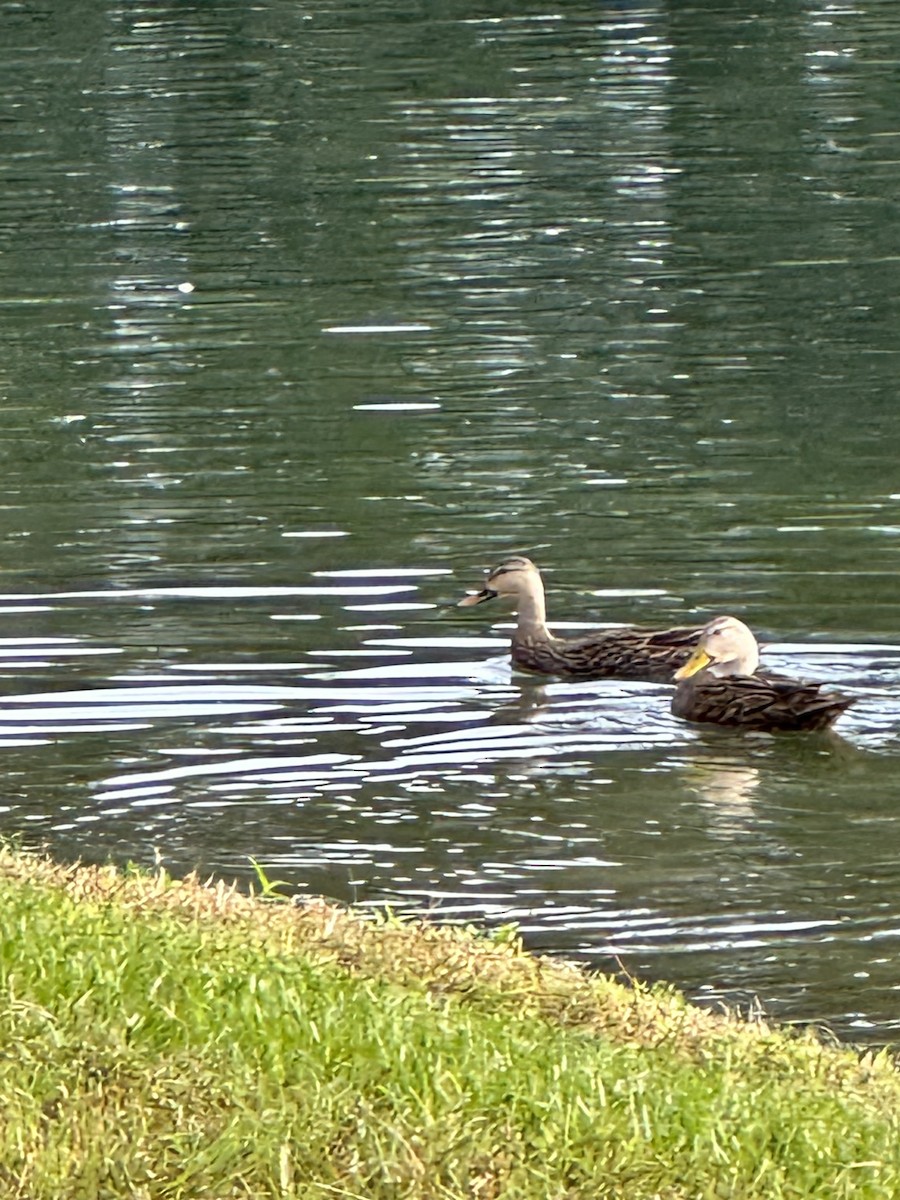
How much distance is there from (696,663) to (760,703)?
35 centimetres

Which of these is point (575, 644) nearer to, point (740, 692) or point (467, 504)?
point (740, 692)

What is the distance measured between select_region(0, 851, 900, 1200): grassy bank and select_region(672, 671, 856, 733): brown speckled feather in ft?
13.5

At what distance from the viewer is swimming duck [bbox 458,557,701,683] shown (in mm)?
12898

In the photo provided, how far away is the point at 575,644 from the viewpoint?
1334 cm

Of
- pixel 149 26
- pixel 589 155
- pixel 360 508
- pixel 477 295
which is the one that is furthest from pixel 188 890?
pixel 149 26

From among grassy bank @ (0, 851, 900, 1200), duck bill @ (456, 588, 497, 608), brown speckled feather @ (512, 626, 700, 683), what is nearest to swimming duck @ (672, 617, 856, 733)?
brown speckled feather @ (512, 626, 700, 683)

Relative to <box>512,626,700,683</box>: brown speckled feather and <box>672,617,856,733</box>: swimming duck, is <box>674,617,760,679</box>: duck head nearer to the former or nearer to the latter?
<box>672,617,856,733</box>: swimming duck

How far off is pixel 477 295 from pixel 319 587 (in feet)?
29.1

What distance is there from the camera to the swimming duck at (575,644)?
42.3 ft

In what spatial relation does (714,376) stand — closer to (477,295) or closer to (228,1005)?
(477,295)

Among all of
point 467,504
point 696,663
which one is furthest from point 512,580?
point 467,504

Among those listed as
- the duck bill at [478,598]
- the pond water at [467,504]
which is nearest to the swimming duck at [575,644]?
the duck bill at [478,598]

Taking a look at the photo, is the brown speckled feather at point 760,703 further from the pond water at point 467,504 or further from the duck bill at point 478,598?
the duck bill at point 478,598

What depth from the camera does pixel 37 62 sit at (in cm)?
4147
